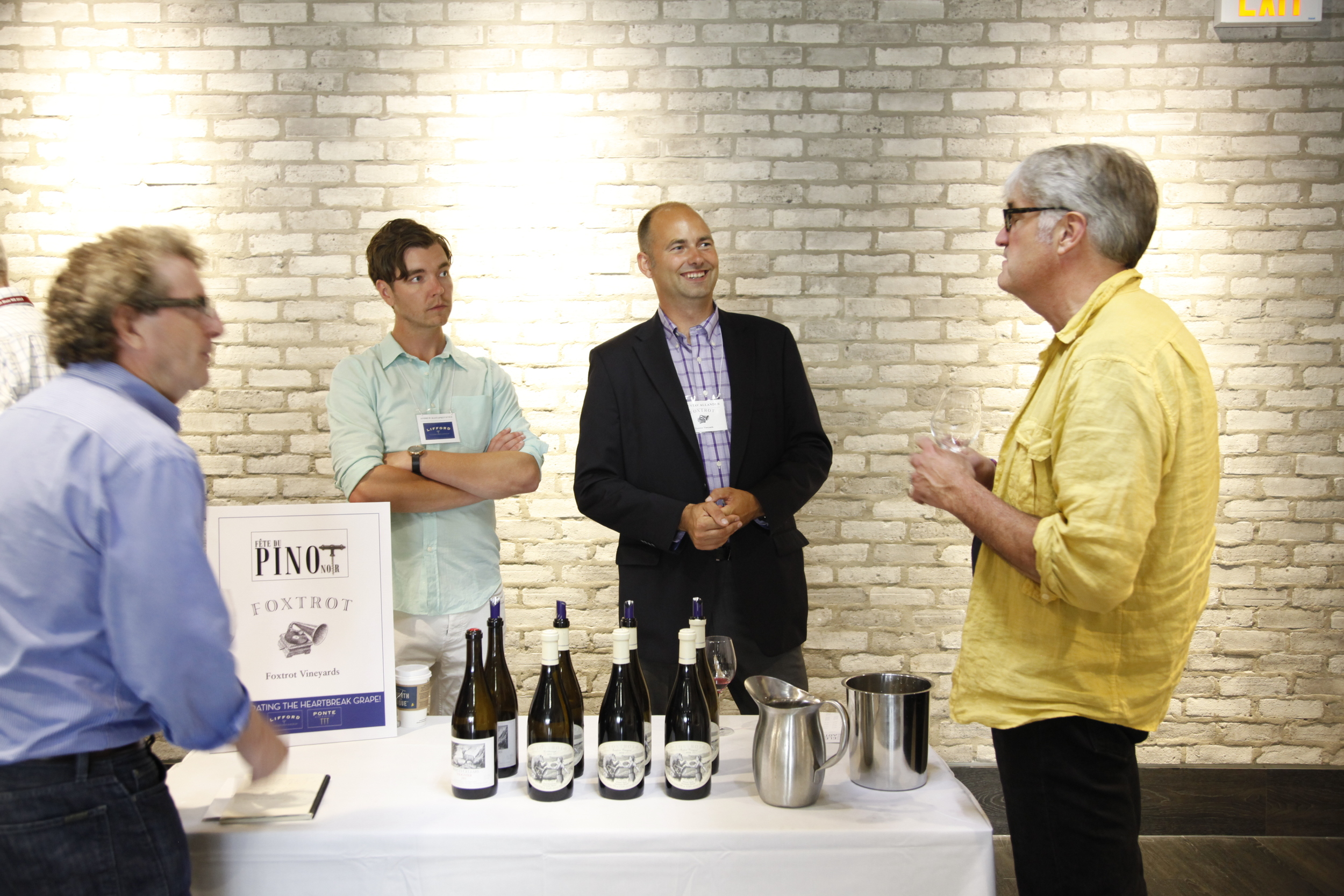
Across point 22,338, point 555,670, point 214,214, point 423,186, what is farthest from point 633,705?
point 214,214

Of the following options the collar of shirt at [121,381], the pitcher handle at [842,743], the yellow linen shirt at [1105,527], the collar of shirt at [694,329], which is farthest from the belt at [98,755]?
the collar of shirt at [694,329]

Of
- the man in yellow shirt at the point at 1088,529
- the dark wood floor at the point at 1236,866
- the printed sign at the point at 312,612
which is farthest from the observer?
the dark wood floor at the point at 1236,866

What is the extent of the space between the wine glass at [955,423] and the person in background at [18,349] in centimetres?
208

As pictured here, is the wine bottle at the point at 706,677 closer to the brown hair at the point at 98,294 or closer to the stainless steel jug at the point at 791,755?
the stainless steel jug at the point at 791,755

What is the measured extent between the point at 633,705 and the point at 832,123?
2.53m

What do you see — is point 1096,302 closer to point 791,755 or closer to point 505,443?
point 791,755

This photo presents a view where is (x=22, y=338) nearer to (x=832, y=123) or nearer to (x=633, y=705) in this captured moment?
(x=633, y=705)

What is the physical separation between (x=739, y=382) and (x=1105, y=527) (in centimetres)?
145

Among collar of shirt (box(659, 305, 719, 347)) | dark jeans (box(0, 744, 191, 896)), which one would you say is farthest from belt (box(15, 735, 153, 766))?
collar of shirt (box(659, 305, 719, 347))

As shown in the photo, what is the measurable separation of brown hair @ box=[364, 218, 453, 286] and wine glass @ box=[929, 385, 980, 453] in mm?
1636

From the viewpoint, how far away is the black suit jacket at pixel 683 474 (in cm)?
265

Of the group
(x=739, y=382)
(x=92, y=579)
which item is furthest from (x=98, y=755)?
(x=739, y=382)

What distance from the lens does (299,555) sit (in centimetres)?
201

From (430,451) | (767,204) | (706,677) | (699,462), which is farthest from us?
(767,204)
